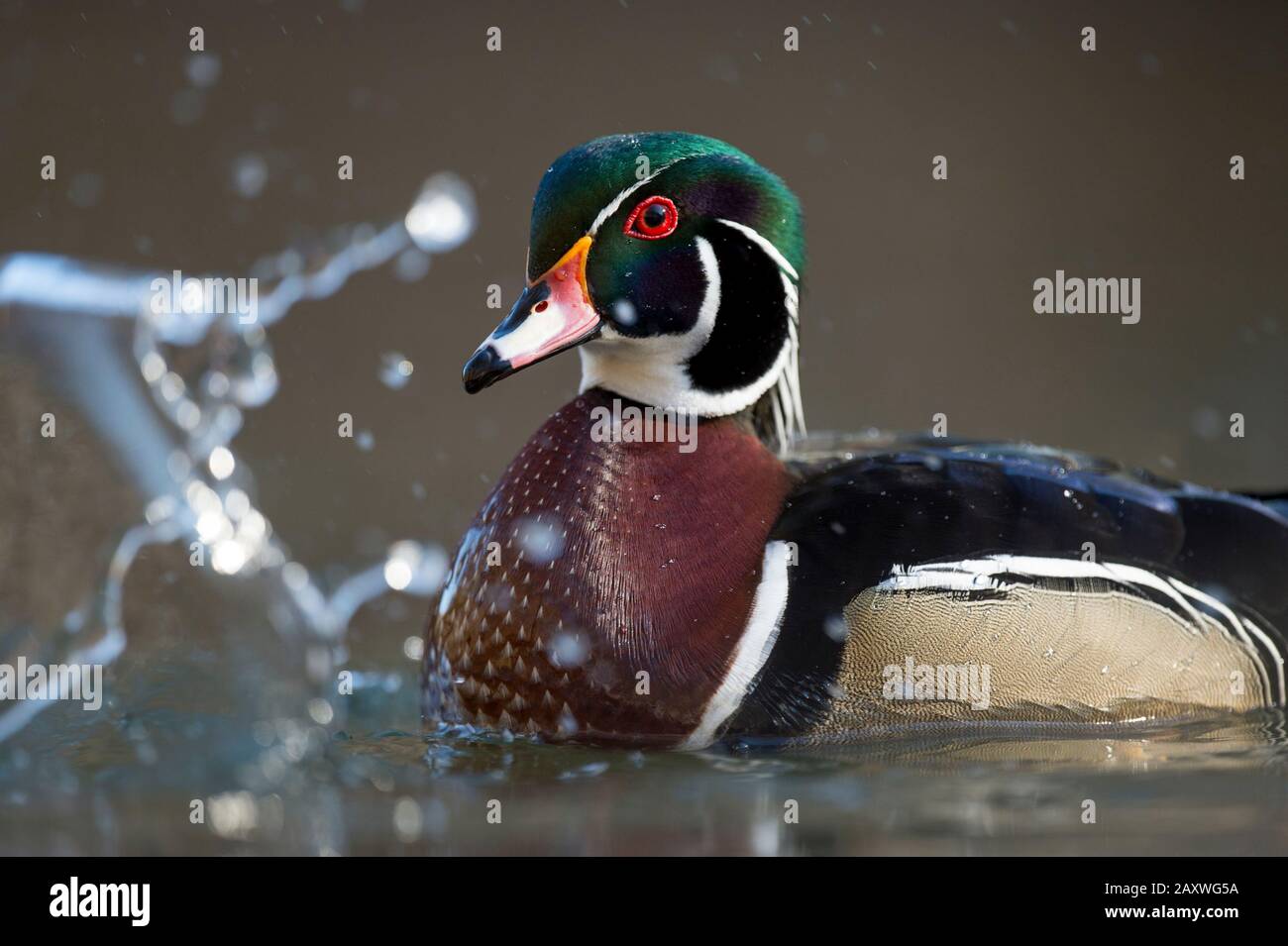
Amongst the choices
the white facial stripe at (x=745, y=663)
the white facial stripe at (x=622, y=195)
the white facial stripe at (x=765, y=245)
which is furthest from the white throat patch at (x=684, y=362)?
the white facial stripe at (x=745, y=663)

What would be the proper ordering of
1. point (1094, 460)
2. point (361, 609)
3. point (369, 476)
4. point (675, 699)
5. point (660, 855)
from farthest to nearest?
point (369, 476) < point (361, 609) < point (1094, 460) < point (675, 699) < point (660, 855)

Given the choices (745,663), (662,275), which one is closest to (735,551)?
(745,663)

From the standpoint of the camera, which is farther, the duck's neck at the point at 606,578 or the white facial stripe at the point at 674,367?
the white facial stripe at the point at 674,367

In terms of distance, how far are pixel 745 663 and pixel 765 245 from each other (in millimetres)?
583

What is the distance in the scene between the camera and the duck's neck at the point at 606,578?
2316 mm

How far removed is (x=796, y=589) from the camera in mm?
2340

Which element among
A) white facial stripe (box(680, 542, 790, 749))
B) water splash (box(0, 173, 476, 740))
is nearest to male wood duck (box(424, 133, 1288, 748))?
white facial stripe (box(680, 542, 790, 749))

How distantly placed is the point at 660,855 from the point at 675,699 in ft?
1.13

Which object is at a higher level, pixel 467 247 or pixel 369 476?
pixel 467 247

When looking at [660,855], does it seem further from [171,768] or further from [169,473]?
[169,473]

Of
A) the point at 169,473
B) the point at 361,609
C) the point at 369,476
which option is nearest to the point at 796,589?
→ the point at 169,473

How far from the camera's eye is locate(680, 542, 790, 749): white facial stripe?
2307mm

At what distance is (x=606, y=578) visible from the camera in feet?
7.70

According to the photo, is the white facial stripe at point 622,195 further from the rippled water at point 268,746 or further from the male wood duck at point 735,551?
the rippled water at point 268,746
